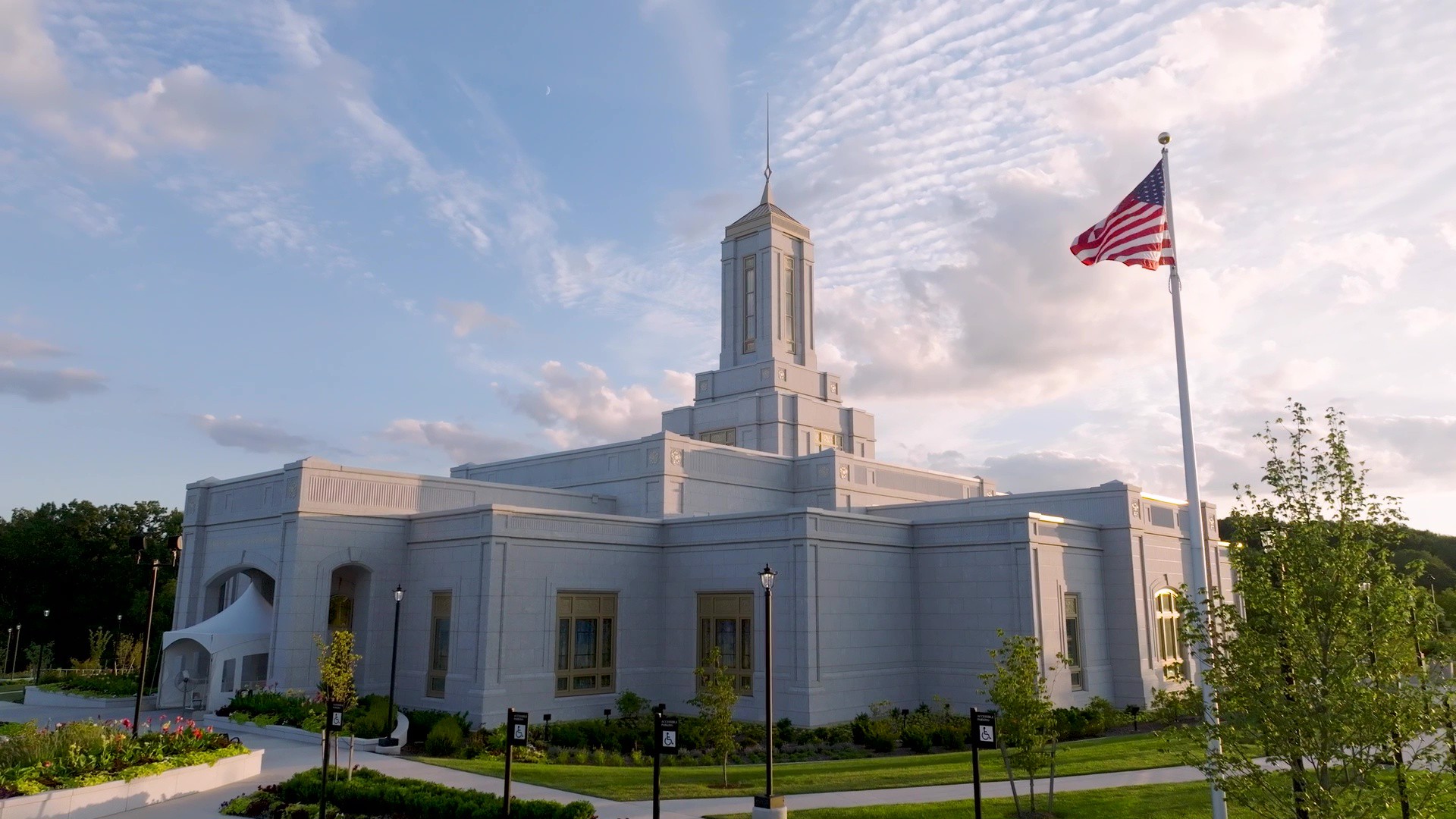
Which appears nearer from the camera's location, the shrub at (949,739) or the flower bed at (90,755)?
the flower bed at (90,755)

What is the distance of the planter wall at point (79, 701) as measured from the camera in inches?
1142

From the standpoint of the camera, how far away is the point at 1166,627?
32312 mm

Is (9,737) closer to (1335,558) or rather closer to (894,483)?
(1335,558)

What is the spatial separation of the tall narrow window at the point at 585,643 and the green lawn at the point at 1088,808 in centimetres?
1270

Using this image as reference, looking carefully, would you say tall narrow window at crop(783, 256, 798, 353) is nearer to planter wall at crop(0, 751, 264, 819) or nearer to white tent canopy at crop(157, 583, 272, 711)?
white tent canopy at crop(157, 583, 272, 711)

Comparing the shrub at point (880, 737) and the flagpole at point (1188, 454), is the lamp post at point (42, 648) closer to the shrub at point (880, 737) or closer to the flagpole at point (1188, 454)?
the shrub at point (880, 737)

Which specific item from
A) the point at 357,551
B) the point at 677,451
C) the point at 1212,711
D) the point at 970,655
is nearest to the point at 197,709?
the point at 357,551

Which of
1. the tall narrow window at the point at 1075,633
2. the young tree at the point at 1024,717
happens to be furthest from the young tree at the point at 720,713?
the tall narrow window at the point at 1075,633

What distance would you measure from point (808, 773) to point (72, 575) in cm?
5881

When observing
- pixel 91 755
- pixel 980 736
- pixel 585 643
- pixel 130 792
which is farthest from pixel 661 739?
pixel 585 643

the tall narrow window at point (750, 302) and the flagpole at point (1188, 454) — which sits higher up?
the tall narrow window at point (750, 302)

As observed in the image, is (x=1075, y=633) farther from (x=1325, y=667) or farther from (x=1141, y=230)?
(x=1325, y=667)

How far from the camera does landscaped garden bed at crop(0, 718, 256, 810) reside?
1518 centimetres

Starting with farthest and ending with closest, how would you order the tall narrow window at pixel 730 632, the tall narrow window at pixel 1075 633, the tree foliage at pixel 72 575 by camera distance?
1. the tree foliage at pixel 72 575
2. the tall narrow window at pixel 1075 633
3. the tall narrow window at pixel 730 632
